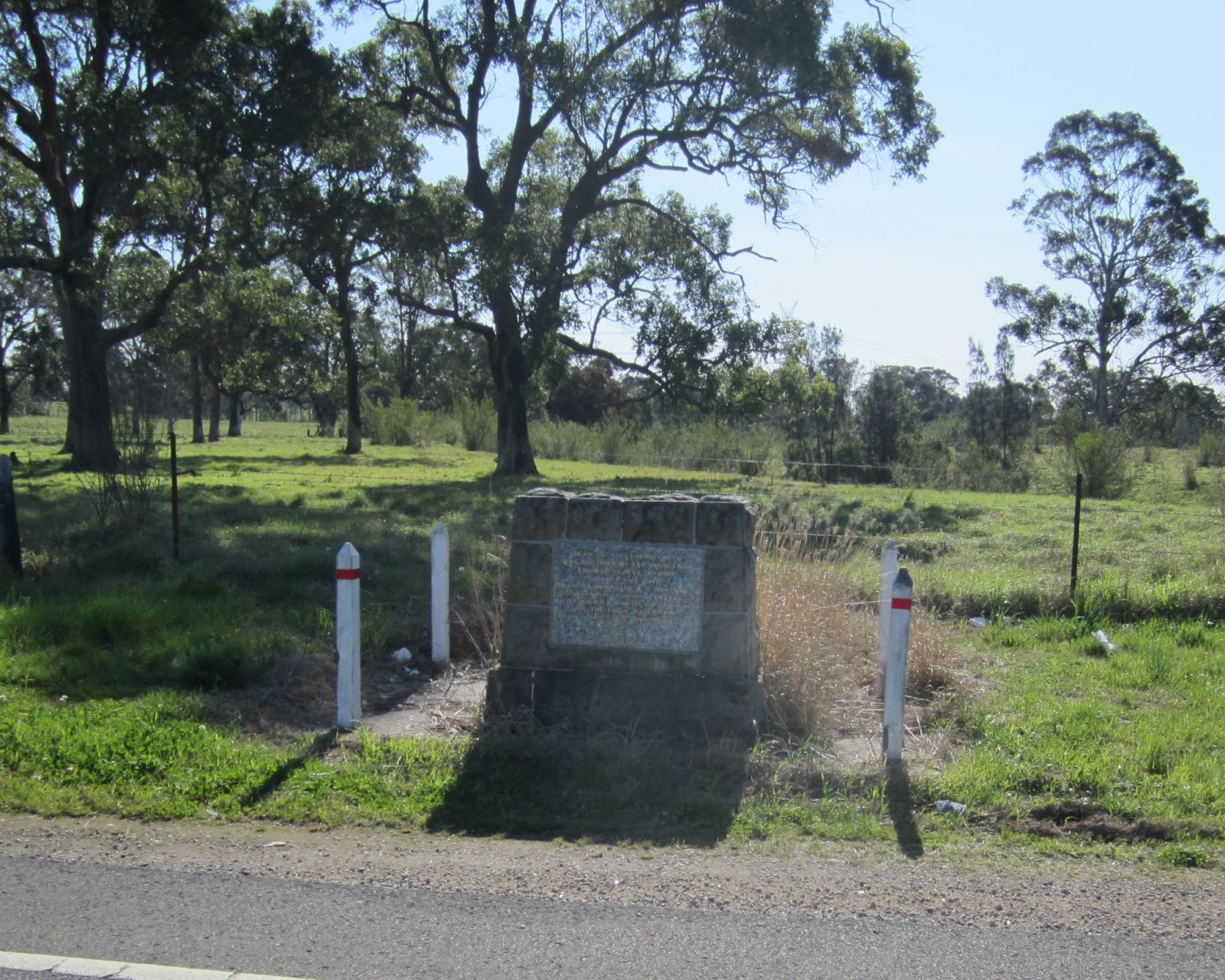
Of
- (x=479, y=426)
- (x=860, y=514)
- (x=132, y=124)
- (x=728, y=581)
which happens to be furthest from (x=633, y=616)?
(x=479, y=426)

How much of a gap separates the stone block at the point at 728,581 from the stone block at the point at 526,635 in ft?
3.39

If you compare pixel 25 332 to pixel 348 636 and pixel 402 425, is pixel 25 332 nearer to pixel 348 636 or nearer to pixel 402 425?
pixel 402 425

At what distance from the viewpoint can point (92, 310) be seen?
76.2ft

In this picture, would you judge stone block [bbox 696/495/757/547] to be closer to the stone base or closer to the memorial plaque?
the memorial plaque

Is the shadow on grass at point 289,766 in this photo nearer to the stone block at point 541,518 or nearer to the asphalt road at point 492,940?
the asphalt road at point 492,940

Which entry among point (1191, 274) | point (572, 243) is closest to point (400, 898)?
point (572, 243)

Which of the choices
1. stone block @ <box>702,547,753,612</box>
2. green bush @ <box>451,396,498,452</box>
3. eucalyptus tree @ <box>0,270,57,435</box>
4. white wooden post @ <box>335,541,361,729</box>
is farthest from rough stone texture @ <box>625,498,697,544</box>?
eucalyptus tree @ <box>0,270,57,435</box>

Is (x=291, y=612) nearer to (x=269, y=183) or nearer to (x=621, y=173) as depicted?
(x=269, y=183)

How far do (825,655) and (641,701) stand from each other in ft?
5.30

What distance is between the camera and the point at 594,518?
6.86m

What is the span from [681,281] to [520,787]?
21.8 m

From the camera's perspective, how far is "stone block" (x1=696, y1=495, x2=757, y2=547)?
6.72 metres

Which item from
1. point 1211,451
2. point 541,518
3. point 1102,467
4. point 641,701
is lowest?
point 641,701

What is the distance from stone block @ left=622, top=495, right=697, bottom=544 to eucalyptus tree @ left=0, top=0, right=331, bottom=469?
1382 centimetres
